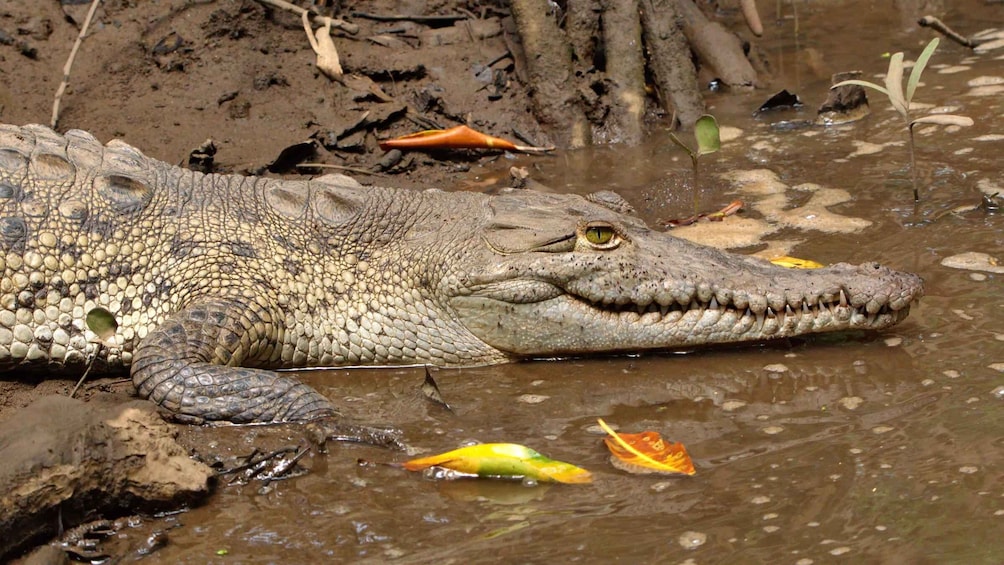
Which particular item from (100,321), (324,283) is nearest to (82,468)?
(100,321)

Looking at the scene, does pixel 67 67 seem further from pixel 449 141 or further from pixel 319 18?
pixel 449 141

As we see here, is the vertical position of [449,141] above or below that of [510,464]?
above

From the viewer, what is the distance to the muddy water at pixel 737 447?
3.07 m

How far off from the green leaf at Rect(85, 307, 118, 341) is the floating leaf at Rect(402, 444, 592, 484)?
159 cm

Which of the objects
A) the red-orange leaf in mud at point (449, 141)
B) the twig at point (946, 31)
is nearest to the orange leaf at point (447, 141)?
the red-orange leaf in mud at point (449, 141)

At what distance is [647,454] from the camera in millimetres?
3555

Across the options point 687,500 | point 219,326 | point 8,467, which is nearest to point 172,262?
point 219,326

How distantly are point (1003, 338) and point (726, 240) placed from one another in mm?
1644

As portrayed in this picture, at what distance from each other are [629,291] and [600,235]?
0.87 ft

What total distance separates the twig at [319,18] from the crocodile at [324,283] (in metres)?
3.00

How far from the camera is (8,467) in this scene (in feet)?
10.2

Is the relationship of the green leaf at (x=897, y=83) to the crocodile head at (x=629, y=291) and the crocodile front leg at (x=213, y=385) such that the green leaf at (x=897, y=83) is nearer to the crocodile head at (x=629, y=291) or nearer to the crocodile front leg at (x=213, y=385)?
the crocodile head at (x=629, y=291)

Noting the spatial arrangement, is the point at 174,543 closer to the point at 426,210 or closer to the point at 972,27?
the point at 426,210

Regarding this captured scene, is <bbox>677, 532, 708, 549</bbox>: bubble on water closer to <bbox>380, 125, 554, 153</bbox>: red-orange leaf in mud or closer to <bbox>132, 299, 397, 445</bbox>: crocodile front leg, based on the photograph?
<bbox>132, 299, 397, 445</bbox>: crocodile front leg
